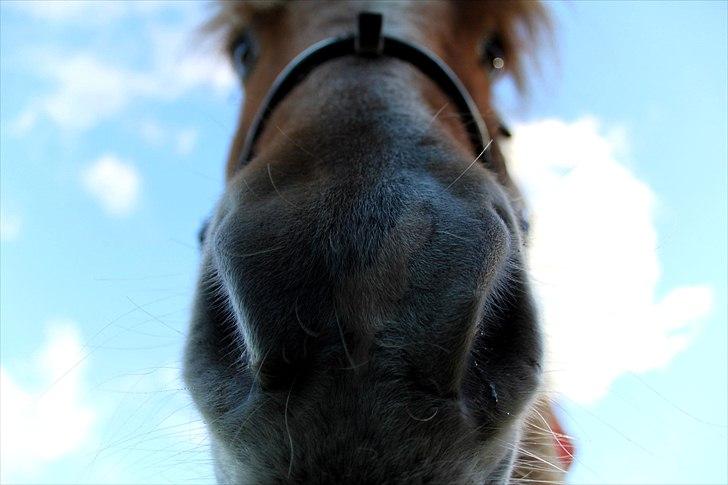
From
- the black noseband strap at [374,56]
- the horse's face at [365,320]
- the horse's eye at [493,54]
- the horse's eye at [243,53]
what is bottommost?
the horse's face at [365,320]

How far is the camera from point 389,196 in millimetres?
1348

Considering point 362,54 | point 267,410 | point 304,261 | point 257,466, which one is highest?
point 362,54

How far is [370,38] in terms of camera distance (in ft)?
7.19

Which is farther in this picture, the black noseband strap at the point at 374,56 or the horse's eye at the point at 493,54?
the horse's eye at the point at 493,54

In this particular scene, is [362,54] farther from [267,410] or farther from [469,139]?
[267,410]

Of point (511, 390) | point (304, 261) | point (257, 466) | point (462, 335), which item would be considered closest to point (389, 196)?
point (304, 261)

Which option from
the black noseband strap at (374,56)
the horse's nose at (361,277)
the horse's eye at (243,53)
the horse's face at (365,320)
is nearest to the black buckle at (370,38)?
the black noseband strap at (374,56)

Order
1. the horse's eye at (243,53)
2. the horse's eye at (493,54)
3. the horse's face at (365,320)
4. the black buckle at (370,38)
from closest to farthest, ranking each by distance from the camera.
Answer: the horse's face at (365,320) < the black buckle at (370,38) < the horse's eye at (493,54) < the horse's eye at (243,53)


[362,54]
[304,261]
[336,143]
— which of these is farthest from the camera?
[362,54]

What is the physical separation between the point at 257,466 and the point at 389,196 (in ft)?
2.15

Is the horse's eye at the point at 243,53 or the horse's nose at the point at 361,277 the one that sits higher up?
the horse's eye at the point at 243,53

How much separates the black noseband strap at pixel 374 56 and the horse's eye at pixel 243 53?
3.21ft

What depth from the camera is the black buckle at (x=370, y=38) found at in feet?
7.14

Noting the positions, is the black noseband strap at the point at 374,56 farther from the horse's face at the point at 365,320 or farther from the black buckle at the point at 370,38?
the horse's face at the point at 365,320
